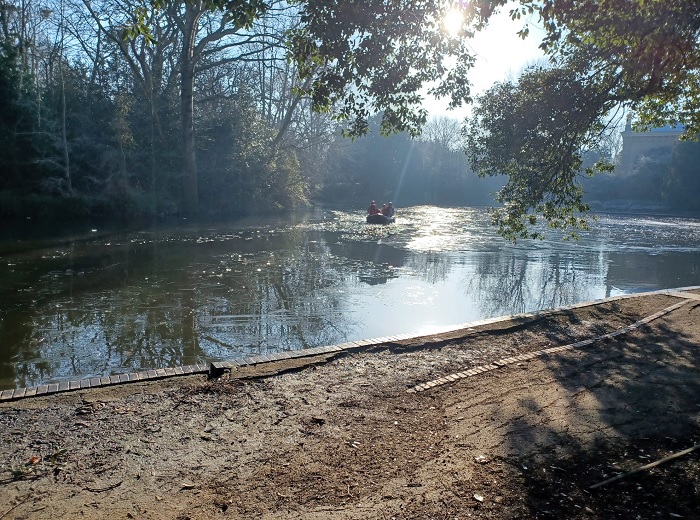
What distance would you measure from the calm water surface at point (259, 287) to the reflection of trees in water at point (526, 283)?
43mm

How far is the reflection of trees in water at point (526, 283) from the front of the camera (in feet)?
38.7

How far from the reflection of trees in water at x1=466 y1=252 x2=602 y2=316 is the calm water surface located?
0.14 feet

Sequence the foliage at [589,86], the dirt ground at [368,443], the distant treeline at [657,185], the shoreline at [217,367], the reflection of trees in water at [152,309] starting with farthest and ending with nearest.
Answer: the distant treeline at [657,185] < the reflection of trees in water at [152,309] < the foliage at [589,86] < the shoreline at [217,367] < the dirt ground at [368,443]

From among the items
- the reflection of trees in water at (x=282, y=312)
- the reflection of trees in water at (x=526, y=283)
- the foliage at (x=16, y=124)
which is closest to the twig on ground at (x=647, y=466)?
the reflection of trees in water at (x=282, y=312)

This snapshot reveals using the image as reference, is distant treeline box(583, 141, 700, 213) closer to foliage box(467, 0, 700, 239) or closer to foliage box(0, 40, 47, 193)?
foliage box(467, 0, 700, 239)

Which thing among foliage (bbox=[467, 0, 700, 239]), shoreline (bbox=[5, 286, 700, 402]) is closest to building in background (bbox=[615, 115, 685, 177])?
foliage (bbox=[467, 0, 700, 239])

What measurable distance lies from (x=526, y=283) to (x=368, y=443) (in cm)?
1091

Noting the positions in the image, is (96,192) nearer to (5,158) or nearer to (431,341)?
(5,158)

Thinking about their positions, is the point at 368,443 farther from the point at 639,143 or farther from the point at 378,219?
the point at 639,143

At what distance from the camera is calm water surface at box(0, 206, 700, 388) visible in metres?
8.12

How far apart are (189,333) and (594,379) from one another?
19.7 feet

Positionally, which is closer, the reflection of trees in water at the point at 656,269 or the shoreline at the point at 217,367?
the shoreline at the point at 217,367

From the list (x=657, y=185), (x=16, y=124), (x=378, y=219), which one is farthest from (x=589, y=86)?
(x=657, y=185)

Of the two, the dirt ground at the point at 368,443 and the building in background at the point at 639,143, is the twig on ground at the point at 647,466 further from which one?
the building in background at the point at 639,143
